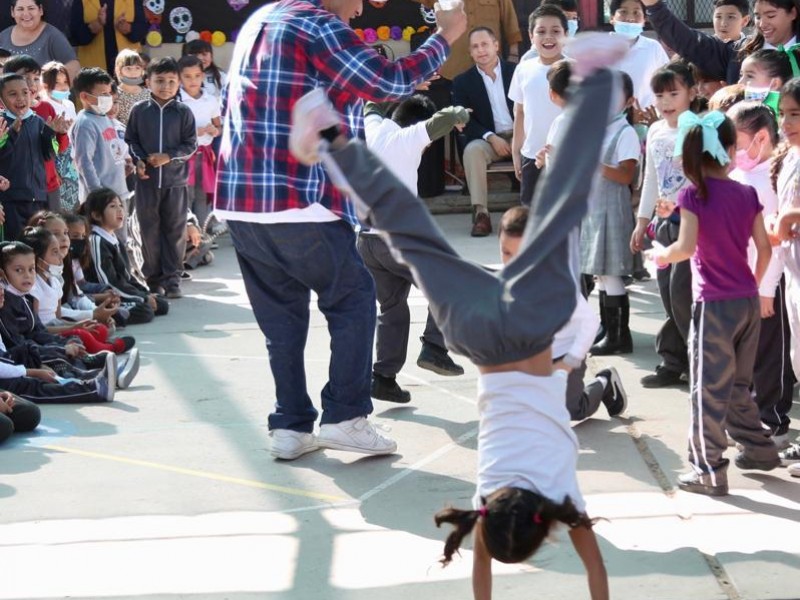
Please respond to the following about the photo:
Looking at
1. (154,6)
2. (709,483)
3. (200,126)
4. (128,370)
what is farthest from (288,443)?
(154,6)

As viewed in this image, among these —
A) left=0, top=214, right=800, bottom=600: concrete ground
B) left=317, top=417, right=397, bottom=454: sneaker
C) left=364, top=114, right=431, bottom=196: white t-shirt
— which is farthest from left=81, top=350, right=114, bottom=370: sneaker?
left=317, top=417, right=397, bottom=454: sneaker

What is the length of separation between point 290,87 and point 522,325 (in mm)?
2148

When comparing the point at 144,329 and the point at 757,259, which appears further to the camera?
the point at 144,329

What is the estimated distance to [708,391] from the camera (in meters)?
4.94

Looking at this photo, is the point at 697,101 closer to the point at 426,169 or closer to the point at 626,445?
the point at 626,445

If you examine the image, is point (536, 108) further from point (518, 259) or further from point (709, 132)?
point (518, 259)

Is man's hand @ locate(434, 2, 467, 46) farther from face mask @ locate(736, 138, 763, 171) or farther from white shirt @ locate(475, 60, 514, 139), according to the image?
white shirt @ locate(475, 60, 514, 139)

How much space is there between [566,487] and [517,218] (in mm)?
1411

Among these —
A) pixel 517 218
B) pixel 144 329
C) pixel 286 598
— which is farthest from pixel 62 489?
pixel 144 329

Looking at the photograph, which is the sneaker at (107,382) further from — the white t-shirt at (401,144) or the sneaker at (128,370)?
the white t-shirt at (401,144)

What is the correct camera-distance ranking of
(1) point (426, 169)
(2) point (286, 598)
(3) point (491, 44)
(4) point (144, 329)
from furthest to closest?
(1) point (426, 169)
(3) point (491, 44)
(4) point (144, 329)
(2) point (286, 598)

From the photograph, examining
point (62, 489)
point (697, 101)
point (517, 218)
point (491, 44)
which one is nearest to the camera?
point (517, 218)

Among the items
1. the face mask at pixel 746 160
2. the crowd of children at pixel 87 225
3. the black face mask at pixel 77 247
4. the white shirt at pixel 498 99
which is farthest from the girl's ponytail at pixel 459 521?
the white shirt at pixel 498 99

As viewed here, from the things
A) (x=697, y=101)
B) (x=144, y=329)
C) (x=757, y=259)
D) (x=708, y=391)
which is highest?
(x=697, y=101)
